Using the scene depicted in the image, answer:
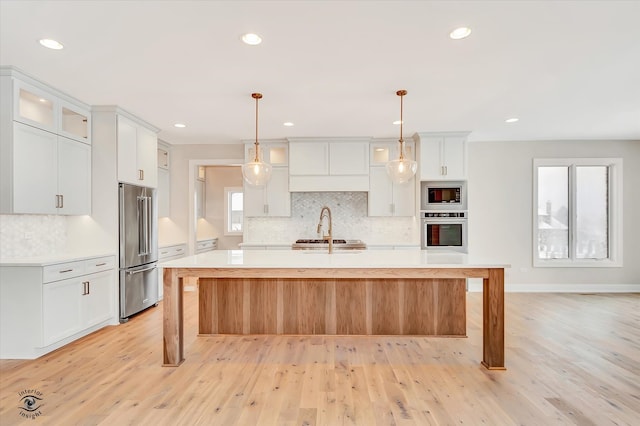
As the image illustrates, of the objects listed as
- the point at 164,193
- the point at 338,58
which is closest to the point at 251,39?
the point at 338,58

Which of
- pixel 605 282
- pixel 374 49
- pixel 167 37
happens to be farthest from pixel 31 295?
pixel 605 282

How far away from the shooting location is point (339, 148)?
570 centimetres

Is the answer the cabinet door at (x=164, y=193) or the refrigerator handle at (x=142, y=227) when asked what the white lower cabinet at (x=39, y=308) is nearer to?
the refrigerator handle at (x=142, y=227)

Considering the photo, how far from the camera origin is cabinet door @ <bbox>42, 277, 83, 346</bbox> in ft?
10.5

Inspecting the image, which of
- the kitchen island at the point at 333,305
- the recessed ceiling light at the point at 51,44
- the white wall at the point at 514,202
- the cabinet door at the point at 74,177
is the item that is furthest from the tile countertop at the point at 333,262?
the white wall at the point at 514,202

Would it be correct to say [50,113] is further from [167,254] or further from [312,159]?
[312,159]

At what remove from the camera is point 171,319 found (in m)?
2.97

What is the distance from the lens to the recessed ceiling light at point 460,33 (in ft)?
8.11

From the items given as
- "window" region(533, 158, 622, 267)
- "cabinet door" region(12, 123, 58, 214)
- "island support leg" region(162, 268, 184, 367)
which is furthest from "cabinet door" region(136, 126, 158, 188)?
"window" region(533, 158, 622, 267)

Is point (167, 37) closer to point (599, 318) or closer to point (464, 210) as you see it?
point (464, 210)

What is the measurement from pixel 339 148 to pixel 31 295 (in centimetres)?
422

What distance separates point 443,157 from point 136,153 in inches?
172
